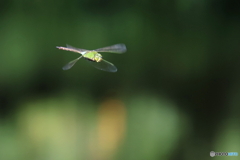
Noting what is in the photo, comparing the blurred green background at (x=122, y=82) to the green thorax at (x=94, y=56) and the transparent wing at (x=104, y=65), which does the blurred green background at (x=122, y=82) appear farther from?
the green thorax at (x=94, y=56)

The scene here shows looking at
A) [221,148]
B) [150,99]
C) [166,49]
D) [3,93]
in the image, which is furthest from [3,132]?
[221,148]

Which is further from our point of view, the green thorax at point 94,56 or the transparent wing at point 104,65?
the transparent wing at point 104,65

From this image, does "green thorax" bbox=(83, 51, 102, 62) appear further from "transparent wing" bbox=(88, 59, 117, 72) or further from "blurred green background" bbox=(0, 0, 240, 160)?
"blurred green background" bbox=(0, 0, 240, 160)

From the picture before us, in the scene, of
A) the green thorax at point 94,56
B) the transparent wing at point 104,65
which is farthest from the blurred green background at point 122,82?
the green thorax at point 94,56

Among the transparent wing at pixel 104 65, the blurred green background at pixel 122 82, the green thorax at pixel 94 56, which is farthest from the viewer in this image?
the blurred green background at pixel 122 82

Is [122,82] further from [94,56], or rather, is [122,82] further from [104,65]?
[94,56]
